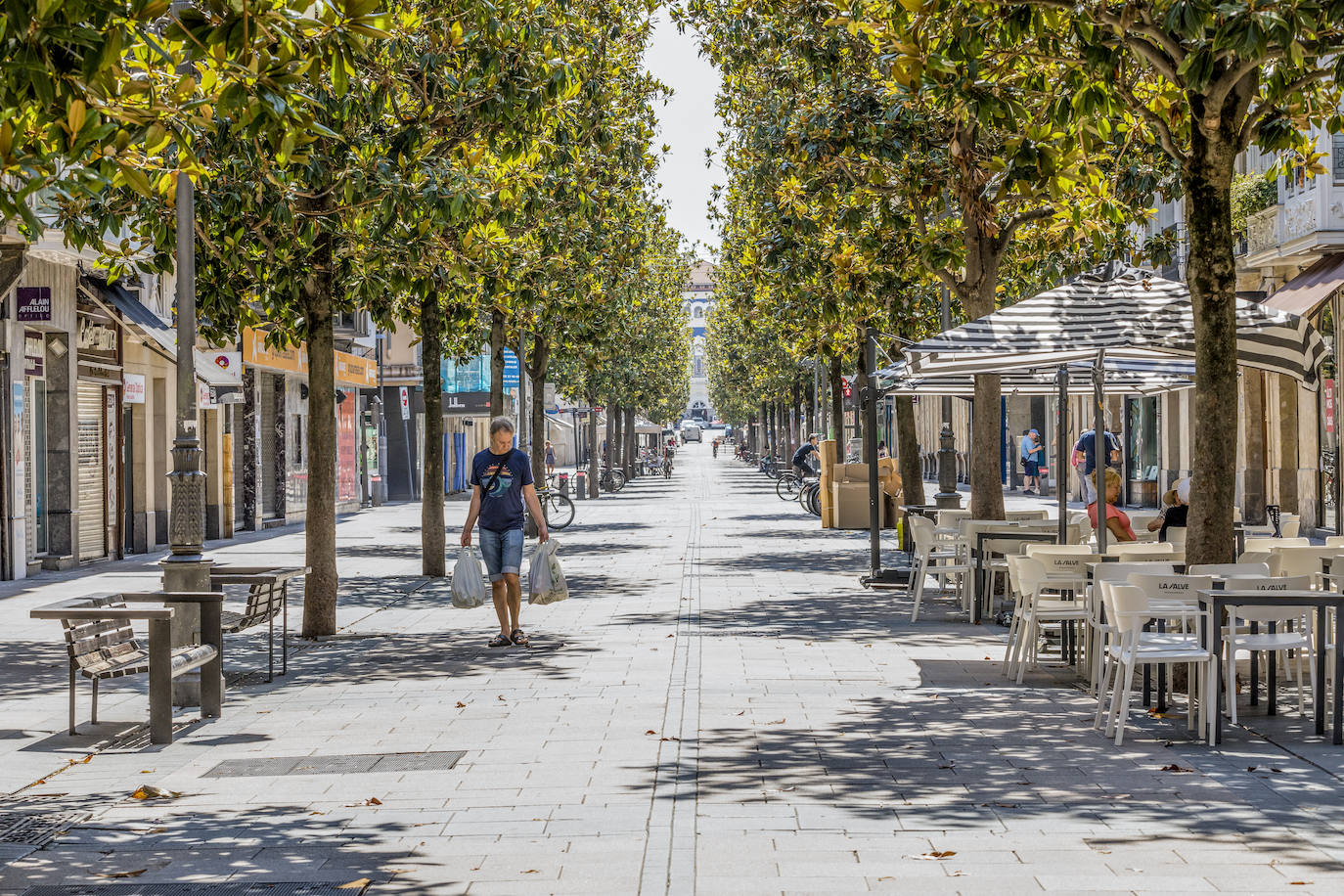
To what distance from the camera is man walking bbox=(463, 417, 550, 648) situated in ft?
43.9

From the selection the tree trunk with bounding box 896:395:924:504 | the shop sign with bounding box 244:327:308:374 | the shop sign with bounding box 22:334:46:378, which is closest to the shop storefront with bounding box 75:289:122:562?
the shop sign with bounding box 22:334:46:378

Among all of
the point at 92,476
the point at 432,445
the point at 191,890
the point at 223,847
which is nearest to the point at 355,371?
the point at 92,476

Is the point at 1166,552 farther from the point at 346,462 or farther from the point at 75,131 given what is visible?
the point at 346,462

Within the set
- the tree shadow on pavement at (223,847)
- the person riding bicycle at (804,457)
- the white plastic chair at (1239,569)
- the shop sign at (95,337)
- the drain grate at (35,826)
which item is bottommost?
the drain grate at (35,826)

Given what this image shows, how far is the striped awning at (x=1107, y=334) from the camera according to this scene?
12148 millimetres

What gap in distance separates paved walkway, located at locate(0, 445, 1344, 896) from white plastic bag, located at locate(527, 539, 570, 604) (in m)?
0.41

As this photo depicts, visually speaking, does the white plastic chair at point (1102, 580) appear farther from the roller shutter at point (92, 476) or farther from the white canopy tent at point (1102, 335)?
the roller shutter at point (92, 476)

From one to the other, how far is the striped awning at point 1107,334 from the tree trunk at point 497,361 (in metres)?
12.7

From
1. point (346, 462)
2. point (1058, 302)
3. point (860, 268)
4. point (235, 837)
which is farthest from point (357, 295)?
point (346, 462)

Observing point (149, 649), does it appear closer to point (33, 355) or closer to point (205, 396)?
point (33, 355)

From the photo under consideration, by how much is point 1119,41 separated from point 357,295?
675 cm

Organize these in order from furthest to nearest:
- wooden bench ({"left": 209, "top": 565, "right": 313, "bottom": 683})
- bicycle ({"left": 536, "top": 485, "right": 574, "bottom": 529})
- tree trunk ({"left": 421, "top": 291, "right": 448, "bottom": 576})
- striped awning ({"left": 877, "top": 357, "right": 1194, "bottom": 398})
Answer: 1. bicycle ({"left": 536, "top": 485, "right": 574, "bottom": 529})
2. tree trunk ({"left": 421, "top": 291, "right": 448, "bottom": 576})
3. striped awning ({"left": 877, "top": 357, "right": 1194, "bottom": 398})
4. wooden bench ({"left": 209, "top": 565, "right": 313, "bottom": 683})

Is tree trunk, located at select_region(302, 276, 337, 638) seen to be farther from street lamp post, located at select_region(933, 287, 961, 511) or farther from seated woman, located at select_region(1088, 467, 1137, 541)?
street lamp post, located at select_region(933, 287, 961, 511)

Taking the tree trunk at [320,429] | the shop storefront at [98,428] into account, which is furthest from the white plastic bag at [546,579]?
the shop storefront at [98,428]
